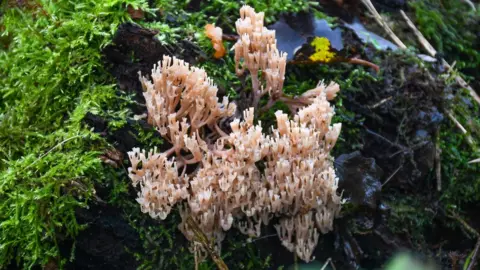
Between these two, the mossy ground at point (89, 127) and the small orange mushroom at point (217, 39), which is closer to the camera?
the mossy ground at point (89, 127)

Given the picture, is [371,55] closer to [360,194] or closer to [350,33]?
[350,33]

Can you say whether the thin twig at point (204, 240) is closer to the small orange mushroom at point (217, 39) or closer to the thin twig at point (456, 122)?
the small orange mushroom at point (217, 39)

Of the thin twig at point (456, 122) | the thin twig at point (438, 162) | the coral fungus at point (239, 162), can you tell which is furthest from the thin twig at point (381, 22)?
the coral fungus at point (239, 162)

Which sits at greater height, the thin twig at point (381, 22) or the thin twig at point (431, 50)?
the thin twig at point (381, 22)

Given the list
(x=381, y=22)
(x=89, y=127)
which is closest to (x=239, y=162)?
(x=89, y=127)

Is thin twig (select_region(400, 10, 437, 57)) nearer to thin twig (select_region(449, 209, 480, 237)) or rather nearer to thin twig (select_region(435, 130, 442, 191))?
thin twig (select_region(435, 130, 442, 191))

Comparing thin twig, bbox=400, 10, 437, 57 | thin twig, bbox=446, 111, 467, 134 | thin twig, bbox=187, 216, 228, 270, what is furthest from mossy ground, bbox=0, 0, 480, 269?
thin twig, bbox=400, 10, 437, 57

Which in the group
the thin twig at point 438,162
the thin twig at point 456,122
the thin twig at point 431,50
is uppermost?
the thin twig at point 431,50

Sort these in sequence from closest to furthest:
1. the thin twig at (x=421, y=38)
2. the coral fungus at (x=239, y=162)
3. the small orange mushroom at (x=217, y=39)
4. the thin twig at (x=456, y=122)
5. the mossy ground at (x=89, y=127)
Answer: the coral fungus at (x=239, y=162)
the mossy ground at (x=89, y=127)
the small orange mushroom at (x=217, y=39)
the thin twig at (x=456, y=122)
the thin twig at (x=421, y=38)

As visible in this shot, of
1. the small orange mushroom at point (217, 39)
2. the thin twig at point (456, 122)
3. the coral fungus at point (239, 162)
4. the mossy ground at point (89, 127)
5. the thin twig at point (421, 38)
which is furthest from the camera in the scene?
the thin twig at point (421, 38)
